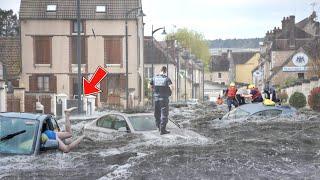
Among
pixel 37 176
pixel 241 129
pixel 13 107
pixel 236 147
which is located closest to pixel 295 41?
pixel 13 107

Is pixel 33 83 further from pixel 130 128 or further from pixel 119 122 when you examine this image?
pixel 130 128

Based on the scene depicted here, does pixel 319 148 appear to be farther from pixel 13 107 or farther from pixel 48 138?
pixel 13 107

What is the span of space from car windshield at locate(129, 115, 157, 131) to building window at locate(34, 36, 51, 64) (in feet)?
132

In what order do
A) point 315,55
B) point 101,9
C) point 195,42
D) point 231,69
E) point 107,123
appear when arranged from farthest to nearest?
point 231,69 → point 195,42 → point 315,55 → point 101,9 → point 107,123

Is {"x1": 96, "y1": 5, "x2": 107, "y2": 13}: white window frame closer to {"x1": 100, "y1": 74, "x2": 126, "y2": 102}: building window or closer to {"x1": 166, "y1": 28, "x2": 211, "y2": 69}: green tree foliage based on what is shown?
{"x1": 100, "y1": 74, "x2": 126, "y2": 102}: building window

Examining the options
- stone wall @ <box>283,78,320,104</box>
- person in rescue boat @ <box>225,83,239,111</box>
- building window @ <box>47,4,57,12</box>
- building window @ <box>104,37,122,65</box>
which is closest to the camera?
person in rescue boat @ <box>225,83,239,111</box>

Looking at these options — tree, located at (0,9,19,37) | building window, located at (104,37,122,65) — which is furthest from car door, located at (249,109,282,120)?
tree, located at (0,9,19,37)

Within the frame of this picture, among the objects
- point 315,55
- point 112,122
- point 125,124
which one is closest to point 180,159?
point 125,124

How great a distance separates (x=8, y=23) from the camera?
3723 inches

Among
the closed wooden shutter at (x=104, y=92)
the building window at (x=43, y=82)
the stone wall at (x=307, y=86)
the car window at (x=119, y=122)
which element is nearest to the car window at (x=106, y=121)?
the car window at (x=119, y=122)

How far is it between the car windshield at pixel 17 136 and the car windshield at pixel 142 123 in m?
4.06

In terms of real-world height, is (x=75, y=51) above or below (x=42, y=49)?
below

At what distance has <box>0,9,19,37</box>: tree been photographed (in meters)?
92.8

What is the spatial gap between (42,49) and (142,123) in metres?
41.0
